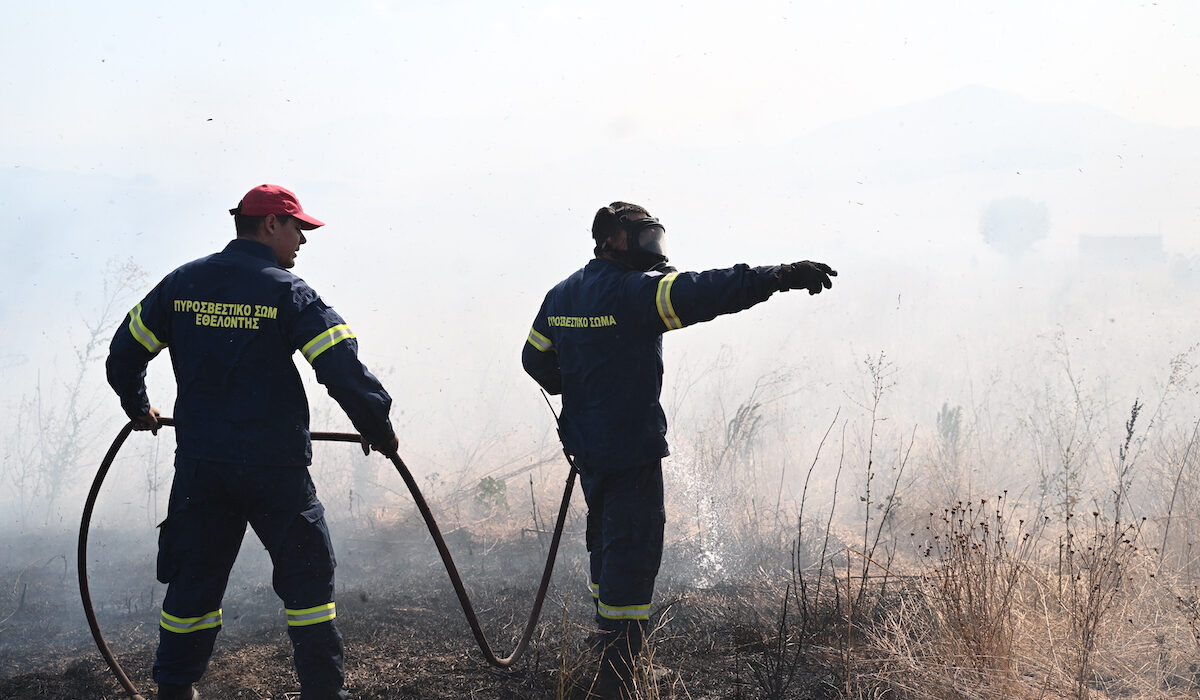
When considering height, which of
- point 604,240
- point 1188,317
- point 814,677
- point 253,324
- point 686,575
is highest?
point 604,240

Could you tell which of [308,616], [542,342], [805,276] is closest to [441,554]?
[308,616]

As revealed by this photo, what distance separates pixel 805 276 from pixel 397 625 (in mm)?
3407

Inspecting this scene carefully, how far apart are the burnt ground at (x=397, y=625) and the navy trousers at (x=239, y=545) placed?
0.49 metres

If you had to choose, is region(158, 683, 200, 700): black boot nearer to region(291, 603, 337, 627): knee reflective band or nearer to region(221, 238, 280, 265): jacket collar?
region(291, 603, 337, 627): knee reflective band

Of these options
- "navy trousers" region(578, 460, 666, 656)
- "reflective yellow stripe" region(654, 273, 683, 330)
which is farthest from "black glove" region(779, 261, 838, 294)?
"navy trousers" region(578, 460, 666, 656)

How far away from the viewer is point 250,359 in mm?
3359

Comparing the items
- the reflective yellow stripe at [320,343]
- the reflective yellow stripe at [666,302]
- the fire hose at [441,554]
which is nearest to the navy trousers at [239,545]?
the fire hose at [441,554]

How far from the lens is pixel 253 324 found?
3.34 meters

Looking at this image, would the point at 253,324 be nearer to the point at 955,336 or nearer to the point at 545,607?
the point at 545,607

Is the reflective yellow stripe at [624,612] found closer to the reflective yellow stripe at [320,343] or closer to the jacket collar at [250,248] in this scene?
the reflective yellow stripe at [320,343]

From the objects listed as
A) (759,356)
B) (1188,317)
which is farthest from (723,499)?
(1188,317)

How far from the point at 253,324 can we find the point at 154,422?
98cm

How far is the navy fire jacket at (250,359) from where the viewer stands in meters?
3.31

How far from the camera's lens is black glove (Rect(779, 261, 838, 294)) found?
10.8 ft
